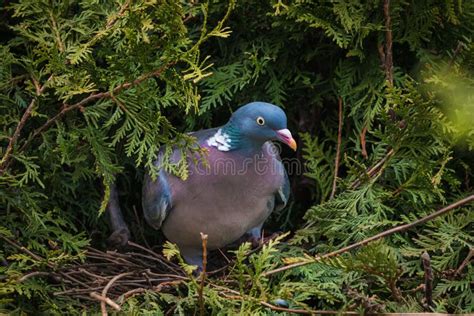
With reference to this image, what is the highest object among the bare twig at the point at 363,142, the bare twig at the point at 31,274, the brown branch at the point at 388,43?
the brown branch at the point at 388,43

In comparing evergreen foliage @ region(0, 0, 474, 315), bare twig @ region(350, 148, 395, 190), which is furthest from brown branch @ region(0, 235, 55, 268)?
bare twig @ region(350, 148, 395, 190)

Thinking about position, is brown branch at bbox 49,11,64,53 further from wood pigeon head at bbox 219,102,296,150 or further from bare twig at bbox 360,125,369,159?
bare twig at bbox 360,125,369,159

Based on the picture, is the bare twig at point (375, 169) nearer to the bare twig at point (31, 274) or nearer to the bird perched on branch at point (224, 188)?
the bird perched on branch at point (224, 188)

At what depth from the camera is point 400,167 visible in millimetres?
3043

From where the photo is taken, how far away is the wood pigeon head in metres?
3.20

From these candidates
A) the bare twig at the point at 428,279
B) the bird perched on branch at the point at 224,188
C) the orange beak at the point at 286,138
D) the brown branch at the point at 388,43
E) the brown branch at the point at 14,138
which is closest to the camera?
the bare twig at the point at 428,279

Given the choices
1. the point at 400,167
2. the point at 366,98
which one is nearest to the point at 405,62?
the point at 366,98

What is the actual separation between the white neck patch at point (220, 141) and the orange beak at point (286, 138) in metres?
0.25

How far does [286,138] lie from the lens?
10.5ft

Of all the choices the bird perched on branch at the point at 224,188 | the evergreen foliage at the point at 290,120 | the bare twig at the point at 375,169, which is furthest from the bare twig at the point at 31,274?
the bare twig at the point at 375,169

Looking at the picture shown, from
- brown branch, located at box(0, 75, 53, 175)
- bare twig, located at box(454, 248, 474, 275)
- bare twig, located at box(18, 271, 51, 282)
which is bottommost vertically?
bare twig, located at box(18, 271, 51, 282)

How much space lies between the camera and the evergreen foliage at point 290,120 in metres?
2.61

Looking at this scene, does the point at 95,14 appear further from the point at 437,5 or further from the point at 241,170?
the point at 437,5

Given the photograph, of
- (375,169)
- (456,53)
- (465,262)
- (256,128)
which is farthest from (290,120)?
(465,262)
